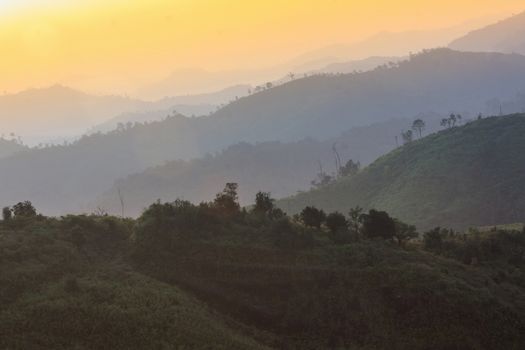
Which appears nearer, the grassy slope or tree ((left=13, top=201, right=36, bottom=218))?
the grassy slope

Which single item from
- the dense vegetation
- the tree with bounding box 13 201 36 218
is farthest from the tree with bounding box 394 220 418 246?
the tree with bounding box 13 201 36 218

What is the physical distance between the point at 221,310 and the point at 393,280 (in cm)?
1592

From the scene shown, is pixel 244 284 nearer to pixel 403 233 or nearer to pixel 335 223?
pixel 335 223

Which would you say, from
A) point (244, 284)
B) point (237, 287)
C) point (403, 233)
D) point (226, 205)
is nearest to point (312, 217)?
point (226, 205)

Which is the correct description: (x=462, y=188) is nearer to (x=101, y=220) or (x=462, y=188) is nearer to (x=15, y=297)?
(x=101, y=220)

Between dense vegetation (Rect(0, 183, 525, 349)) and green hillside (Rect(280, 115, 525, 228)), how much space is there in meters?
→ 80.2

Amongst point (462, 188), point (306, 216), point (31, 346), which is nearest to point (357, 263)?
point (306, 216)

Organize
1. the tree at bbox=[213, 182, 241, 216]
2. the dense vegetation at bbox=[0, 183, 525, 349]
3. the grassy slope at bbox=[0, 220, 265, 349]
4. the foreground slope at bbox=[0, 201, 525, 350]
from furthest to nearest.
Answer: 1. the tree at bbox=[213, 182, 241, 216]
2. the dense vegetation at bbox=[0, 183, 525, 349]
3. the foreground slope at bbox=[0, 201, 525, 350]
4. the grassy slope at bbox=[0, 220, 265, 349]

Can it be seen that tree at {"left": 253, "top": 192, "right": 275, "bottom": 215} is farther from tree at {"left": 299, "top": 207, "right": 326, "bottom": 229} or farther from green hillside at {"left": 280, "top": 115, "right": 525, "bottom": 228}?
green hillside at {"left": 280, "top": 115, "right": 525, "bottom": 228}

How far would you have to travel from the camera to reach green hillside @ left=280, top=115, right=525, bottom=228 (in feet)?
448

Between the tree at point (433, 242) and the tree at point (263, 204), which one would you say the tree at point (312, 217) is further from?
the tree at point (433, 242)

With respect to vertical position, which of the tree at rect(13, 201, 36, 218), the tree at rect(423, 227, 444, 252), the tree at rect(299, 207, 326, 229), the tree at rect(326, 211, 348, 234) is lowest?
the tree at rect(423, 227, 444, 252)

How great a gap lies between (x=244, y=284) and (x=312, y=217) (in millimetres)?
16594

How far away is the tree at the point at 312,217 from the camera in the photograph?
61.2 meters
